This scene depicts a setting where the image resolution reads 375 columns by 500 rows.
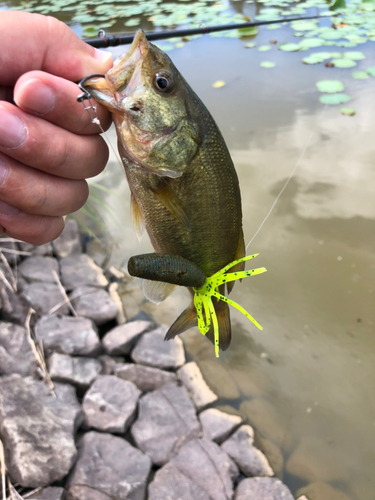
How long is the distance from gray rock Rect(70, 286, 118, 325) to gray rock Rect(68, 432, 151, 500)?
3.14 ft

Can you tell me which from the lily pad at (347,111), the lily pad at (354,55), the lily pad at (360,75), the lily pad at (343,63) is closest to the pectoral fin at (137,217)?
the lily pad at (347,111)

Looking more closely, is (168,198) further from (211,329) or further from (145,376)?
(145,376)

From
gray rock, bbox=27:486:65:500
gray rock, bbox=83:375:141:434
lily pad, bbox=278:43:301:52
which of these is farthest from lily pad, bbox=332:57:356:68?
gray rock, bbox=27:486:65:500

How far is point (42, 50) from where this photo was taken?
1.09 meters

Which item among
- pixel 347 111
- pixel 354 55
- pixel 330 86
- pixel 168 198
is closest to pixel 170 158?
pixel 168 198

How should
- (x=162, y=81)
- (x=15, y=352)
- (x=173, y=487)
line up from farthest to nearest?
1. (x=15, y=352)
2. (x=173, y=487)
3. (x=162, y=81)

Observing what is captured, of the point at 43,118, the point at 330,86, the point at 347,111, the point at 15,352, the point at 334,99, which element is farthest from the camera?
the point at 330,86

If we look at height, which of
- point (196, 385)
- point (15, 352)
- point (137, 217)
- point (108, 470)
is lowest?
point (196, 385)

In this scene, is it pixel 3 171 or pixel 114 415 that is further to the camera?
pixel 114 415

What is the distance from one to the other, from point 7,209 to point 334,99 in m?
4.52

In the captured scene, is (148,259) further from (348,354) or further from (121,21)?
(121,21)

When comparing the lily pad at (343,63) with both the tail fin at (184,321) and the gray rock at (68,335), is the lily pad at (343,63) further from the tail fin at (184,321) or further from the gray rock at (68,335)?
the tail fin at (184,321)

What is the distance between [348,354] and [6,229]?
2371 millimetres

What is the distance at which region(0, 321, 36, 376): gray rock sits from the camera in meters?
2.54
